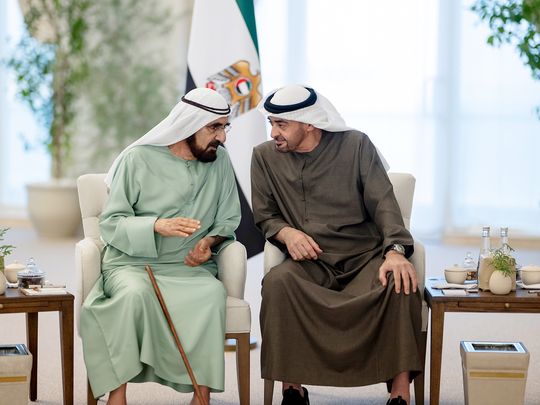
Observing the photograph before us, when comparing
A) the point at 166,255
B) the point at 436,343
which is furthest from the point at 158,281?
the point at 436,343

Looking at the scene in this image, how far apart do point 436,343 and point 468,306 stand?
0.20 m

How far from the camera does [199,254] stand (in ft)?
14.2

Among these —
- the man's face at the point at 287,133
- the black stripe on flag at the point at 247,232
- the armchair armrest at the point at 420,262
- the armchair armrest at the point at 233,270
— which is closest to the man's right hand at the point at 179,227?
the armchair armrest at the point at 233,270

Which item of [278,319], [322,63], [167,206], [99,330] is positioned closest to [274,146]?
[167,206]

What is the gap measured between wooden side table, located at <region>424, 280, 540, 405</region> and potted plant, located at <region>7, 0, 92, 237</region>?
18.9 ft

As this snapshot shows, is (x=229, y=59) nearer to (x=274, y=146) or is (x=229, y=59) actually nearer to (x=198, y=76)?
(x=198, y=76)

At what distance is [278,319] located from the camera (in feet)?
13.6

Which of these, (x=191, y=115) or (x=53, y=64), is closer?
(x=191, y=115)

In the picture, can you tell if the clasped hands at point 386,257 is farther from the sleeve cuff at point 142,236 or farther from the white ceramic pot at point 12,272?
the white ceramic pot at point 12,272

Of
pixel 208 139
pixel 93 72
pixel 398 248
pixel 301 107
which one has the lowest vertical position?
pixel 398 248

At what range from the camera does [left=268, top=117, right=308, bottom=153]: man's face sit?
15.0 ft

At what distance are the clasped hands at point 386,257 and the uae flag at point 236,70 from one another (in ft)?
4.73

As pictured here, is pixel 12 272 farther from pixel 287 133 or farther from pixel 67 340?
pixel 287 133

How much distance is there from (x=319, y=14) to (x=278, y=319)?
18.7ft
